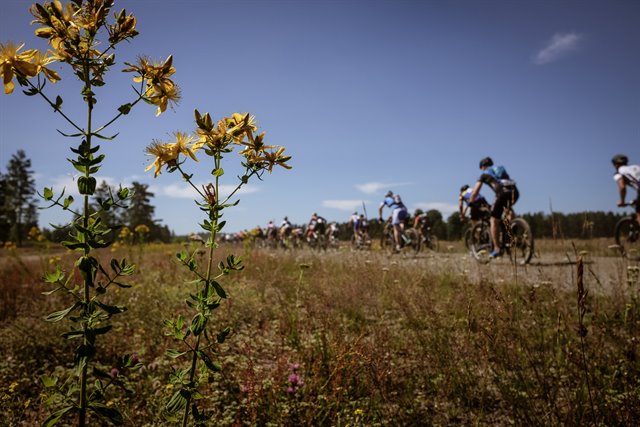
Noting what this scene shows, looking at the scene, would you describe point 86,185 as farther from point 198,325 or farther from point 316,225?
point 316,225

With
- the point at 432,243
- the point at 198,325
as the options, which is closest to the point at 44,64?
the point at 198,325

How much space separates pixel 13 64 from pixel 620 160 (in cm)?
1036

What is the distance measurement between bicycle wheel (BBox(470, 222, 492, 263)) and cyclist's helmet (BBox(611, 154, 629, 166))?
3190 mm

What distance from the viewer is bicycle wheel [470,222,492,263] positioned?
26.2ft

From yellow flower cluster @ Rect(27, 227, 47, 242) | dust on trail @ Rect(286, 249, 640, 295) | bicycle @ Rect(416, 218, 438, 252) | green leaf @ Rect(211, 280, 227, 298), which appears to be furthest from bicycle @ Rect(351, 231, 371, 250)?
green leaf @ Rect(211, 280, 227, 298)

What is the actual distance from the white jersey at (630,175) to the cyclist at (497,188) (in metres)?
2.52

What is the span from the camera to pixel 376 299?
421 centimetres

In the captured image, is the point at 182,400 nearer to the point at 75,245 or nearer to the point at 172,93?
the point at 75,245

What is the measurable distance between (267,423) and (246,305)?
2484 mm

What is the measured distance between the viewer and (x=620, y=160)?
298 inches

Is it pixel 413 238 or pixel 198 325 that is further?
pixel 413 238

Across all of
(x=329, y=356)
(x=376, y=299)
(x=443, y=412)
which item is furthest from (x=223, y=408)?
(x=376, y=299)

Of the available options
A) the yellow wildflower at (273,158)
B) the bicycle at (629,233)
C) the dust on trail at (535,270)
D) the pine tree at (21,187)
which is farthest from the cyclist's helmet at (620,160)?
the pine tree at (21,187)

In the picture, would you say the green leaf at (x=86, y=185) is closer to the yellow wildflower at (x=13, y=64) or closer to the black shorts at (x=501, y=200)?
the yellow wildflower at (x=13, y=64)
